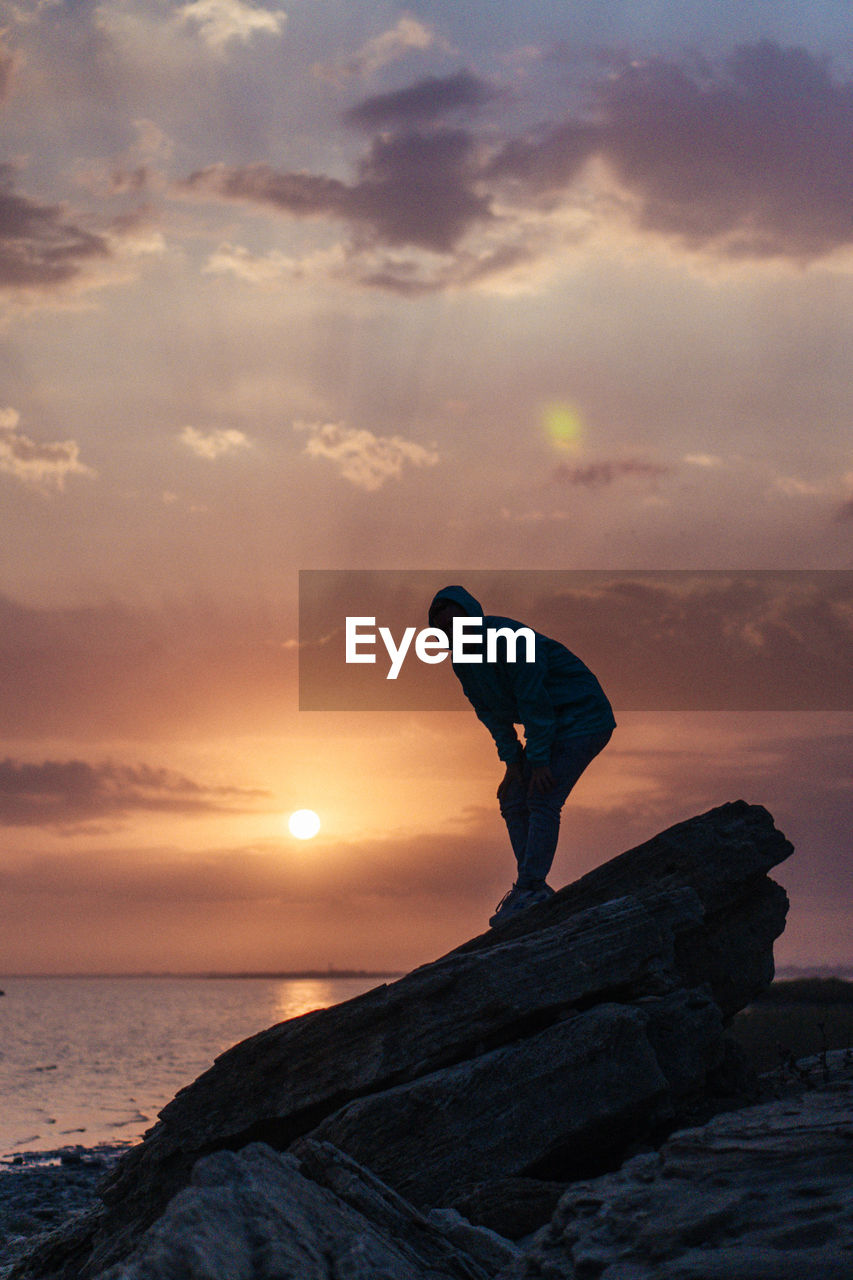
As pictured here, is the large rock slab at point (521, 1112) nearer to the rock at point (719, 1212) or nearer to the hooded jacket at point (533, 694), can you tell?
the rock at point (719, 1212)

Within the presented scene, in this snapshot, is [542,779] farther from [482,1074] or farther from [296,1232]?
[296,1232]

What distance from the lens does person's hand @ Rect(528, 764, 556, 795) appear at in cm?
1309

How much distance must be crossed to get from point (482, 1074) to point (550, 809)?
4.11 m

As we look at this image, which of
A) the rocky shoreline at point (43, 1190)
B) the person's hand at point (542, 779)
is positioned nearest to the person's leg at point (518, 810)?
the person's hand at point (542, 779)

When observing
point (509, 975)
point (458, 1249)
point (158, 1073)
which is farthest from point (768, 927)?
point (158, 1073)

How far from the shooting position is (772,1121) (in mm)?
7871

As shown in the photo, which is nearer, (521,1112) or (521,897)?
(521,1112)

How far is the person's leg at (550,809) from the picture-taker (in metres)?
13.2

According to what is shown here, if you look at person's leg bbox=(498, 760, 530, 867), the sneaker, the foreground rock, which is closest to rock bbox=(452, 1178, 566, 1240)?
the foreground rock

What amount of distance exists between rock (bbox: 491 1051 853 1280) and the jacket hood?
674 cm

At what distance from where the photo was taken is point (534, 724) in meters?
13.2

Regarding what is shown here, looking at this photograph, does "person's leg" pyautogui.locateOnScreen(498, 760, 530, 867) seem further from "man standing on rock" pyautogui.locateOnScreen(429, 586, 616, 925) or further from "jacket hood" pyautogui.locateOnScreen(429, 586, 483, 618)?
"jacket hood" pyautogui.locateOnScreen(429, 586, 483, 618)

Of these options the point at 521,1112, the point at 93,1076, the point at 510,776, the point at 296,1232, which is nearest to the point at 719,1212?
the point at 296,1232

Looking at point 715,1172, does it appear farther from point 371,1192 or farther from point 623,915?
point 623,915
